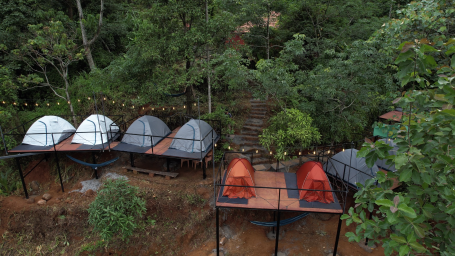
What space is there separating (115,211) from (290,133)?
672cm

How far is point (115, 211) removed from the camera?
7441 mm

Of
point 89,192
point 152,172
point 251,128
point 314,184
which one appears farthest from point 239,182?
point 89,192

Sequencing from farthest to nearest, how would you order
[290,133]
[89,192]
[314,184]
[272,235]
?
[290,133]
[89,192]
[272,235]
[314,184]

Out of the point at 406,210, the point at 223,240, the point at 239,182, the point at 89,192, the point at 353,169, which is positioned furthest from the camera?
the point at 89,192

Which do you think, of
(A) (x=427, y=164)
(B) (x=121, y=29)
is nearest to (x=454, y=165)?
(A) (x=427, y=164)

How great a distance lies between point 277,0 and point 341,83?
6513mm

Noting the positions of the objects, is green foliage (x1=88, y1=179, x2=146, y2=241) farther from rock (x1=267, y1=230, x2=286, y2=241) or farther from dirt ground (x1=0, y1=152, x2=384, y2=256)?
rock (x1=267, y1=230, x2=286, y2=241)

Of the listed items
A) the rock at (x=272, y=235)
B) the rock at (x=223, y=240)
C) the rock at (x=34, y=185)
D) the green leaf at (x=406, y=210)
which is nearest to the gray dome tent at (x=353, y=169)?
the rock at (x=272, y=235)

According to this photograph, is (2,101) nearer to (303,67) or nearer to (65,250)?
(65,250)

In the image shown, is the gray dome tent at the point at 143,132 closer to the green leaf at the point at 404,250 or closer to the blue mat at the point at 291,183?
the blue mat at the point at 291,183

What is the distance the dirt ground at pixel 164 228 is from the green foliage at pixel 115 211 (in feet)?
2.28

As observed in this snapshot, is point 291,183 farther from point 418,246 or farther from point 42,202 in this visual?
point 42,202

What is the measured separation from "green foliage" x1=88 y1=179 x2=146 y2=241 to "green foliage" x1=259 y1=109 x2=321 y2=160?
5273 mm

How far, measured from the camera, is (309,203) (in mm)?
7539
